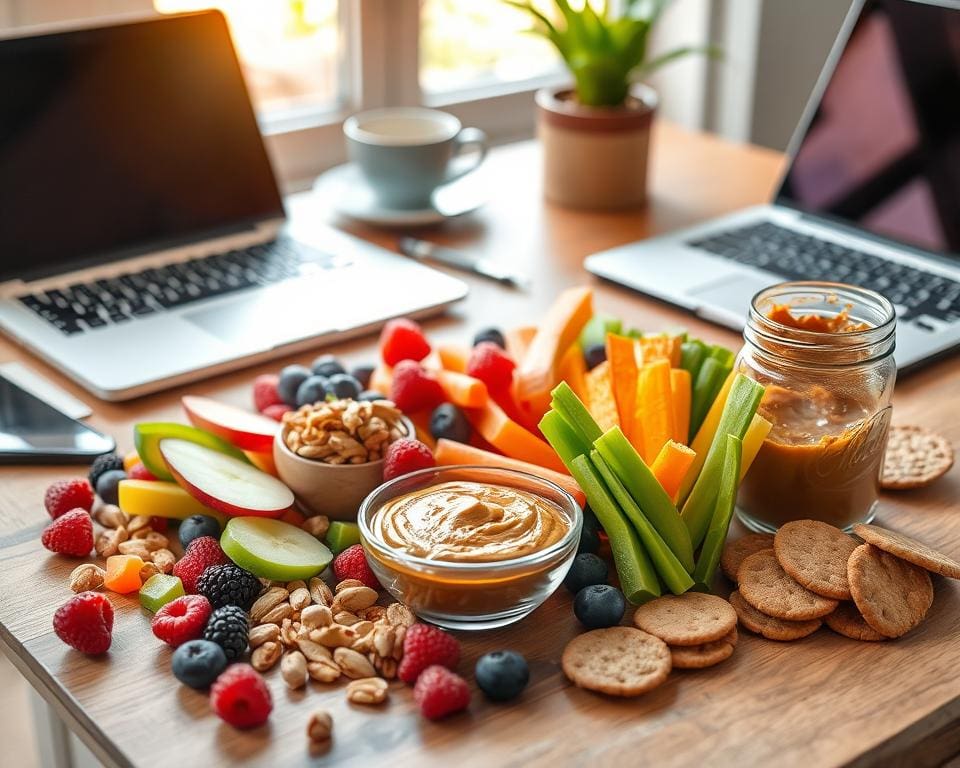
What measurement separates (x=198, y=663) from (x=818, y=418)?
54cm

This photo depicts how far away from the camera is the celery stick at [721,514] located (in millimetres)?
945

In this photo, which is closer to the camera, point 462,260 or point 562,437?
point 562,437

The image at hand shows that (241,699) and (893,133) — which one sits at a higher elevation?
(893,133)

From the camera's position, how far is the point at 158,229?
1.57 m

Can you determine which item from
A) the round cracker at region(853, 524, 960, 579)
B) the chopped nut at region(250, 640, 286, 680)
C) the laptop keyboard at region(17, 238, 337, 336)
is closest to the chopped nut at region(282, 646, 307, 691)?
the chopped nut at region(250, 640, 286, 680)

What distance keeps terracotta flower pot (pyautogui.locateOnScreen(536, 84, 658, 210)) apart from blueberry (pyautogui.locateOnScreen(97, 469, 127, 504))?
3.17 ft

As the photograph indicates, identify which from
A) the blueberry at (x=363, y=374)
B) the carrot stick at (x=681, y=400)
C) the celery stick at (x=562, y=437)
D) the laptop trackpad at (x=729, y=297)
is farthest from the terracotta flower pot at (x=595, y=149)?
the celery stick at (x=562, y=437)

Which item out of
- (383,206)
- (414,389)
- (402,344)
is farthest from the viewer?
(383,206)

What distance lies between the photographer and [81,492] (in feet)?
3.43

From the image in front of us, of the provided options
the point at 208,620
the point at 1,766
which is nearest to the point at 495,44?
the point at 1,766

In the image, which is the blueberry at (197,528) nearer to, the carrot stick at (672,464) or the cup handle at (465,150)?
the carrot stick at (672,464)

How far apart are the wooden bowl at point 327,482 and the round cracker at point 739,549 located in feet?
0.97

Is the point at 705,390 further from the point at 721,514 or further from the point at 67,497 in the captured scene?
the point at 67,497

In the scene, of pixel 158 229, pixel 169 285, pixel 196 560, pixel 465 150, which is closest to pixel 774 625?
pixel 196 560
